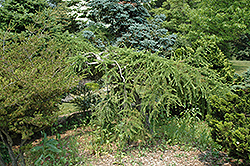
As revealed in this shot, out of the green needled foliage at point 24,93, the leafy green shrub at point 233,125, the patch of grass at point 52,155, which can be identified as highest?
the green needled foliage at point 24,93

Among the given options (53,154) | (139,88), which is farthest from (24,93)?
(139,88)

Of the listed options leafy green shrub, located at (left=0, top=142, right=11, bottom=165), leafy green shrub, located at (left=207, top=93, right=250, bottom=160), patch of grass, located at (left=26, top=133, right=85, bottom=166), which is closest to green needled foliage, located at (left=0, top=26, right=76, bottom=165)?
patch of grass, located at (left=26, top=133, right=85, bottom=166)

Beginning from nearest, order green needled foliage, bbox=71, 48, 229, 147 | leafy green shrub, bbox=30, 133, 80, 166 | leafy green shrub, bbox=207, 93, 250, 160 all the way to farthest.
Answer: leafy green shrub, bbox=207, 93, 250, 160 → leafy green shrub, bbox=30, 133, 80, 166 → green needled foliage, bbox=71, 48, 229, 147

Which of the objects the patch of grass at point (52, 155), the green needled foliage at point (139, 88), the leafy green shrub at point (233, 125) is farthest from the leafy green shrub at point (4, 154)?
the leafy green shrub at point (233, 125)

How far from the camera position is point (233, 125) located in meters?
2.26

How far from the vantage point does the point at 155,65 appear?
3.13 metres

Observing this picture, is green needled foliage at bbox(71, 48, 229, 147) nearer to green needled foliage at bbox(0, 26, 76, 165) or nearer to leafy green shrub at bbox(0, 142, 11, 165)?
green needled foliage at bbox(0, 26, 76, 165)

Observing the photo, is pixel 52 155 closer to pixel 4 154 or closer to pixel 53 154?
pixel 53 154

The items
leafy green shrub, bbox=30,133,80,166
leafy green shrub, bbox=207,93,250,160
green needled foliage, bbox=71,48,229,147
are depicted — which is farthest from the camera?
green needled foliage, bbox=71,48,229,147

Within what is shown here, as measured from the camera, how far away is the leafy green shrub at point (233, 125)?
2.00 metres

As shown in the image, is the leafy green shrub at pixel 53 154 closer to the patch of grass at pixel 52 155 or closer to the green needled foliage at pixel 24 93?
the patch of grass at pixel 52 155

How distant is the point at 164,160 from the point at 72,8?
19.5ft

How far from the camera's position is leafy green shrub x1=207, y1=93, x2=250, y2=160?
78.8 inches

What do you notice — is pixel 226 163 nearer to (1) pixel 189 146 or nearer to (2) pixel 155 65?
(1) pixel 189 146
